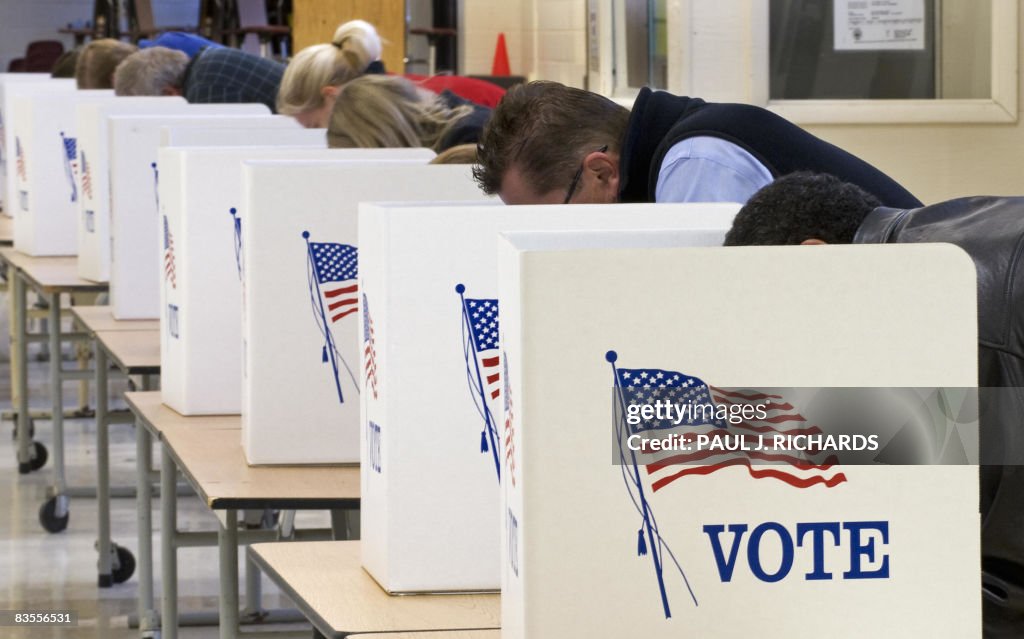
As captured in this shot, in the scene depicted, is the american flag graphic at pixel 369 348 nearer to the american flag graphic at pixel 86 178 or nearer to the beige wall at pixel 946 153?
the beige wall at pixel 946 153

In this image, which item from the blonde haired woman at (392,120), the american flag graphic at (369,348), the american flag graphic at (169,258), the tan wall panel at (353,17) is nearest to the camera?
the american flag graphic at (369,348)

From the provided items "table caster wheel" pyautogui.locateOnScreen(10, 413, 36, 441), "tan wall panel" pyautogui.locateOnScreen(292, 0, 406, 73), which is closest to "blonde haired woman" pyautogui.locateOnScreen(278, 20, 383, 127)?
"table caster wheel" pyautogui.locateOnScreen(10, 413, 36, 441)

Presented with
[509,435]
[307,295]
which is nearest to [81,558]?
[307,295]

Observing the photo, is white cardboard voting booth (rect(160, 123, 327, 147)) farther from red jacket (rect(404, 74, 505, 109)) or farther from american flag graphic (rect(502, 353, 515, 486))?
american flag graphic (rect(502, 353, 515, 486))

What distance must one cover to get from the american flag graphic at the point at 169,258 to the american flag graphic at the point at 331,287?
499 mm

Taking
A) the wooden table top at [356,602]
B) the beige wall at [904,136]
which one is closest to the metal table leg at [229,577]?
the wooden table top at [356,602]

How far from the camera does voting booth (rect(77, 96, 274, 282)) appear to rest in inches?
138

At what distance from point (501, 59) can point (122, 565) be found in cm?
342

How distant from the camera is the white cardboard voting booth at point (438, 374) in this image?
142cm

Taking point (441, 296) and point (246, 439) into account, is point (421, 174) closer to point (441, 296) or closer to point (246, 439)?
point (246, 439)

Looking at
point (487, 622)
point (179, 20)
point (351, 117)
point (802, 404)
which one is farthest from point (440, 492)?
point (179, 20)

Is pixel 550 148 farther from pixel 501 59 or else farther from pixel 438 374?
pixel 501 59

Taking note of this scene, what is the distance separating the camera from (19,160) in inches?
178

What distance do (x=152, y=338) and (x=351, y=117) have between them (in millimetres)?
665
